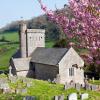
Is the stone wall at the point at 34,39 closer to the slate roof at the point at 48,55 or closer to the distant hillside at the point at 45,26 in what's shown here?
the slate roof at the point at 48,55

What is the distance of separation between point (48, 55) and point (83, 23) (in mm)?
38432

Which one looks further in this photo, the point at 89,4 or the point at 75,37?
the point at 75,37

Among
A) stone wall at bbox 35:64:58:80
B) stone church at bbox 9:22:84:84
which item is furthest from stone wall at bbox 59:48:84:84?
stone wall at bbox 35:64:58:80

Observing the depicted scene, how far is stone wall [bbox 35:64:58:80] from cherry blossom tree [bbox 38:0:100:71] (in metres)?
33.5

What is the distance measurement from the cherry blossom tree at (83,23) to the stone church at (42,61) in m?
30.4

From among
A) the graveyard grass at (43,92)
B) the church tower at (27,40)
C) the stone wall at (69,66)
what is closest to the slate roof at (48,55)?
the stone wall at (69,66)

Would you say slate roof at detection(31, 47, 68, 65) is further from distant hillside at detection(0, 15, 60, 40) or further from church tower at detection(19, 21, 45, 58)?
distant hillside at detection(0, 15, 60, 40)

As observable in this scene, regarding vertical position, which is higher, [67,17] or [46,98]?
[67,17]

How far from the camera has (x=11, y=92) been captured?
2930cm

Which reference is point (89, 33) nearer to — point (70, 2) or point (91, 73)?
point (70, 2)

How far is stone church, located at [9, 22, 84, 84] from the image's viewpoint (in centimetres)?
5034

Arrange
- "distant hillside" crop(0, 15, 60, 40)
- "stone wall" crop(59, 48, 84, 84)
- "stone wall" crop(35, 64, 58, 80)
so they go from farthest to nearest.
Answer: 1. "distant hillside" crop(0, 15, 60, 40)
2. "stone wall" crop(35, 64, 58, 80)
3. "stone wall" crop(59, 48, 84, 84)

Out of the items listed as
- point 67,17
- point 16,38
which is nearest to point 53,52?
point 67,17

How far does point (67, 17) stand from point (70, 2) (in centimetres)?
111
